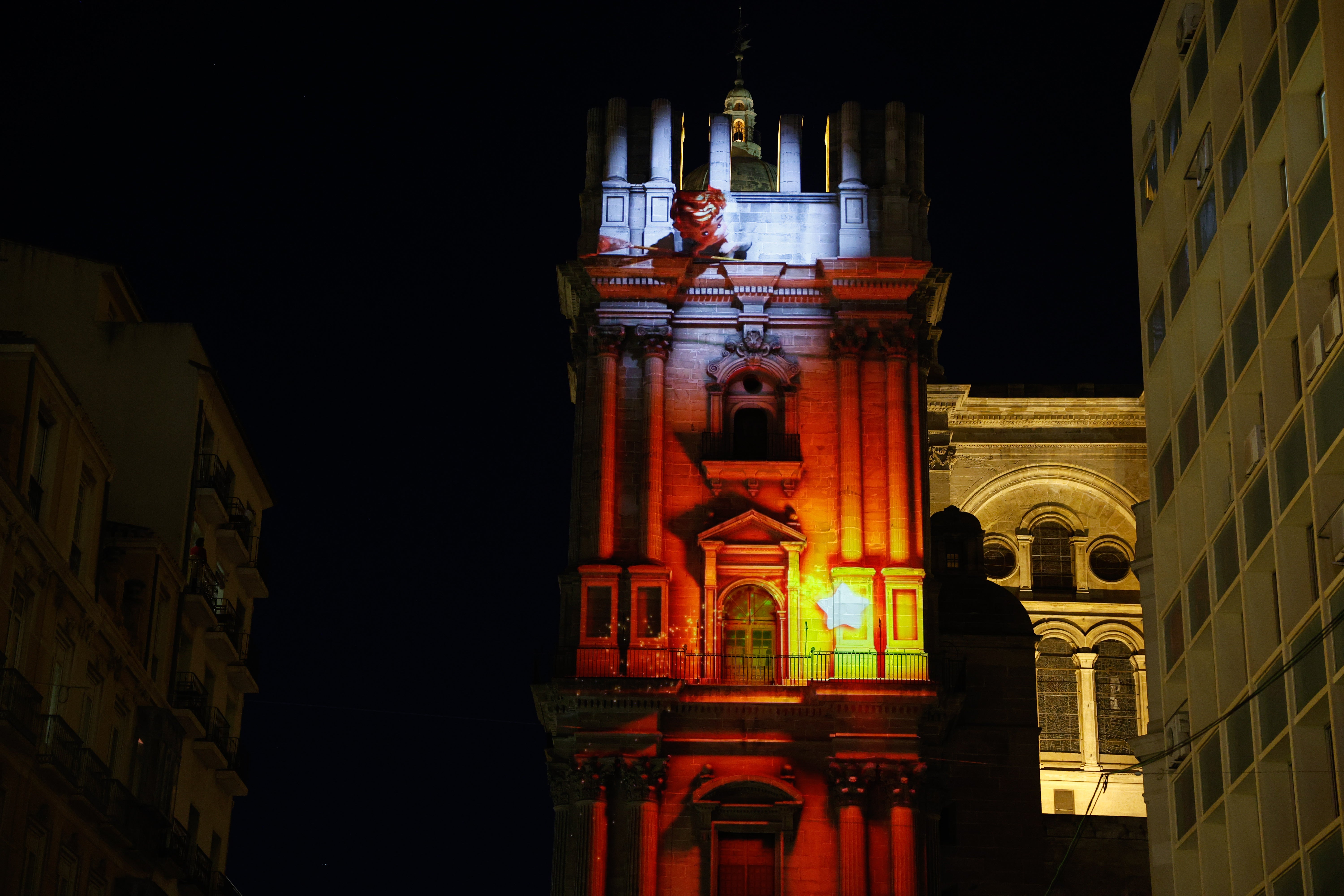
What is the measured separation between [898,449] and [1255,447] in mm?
30028

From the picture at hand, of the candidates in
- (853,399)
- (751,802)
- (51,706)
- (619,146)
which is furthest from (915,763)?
(51,706)

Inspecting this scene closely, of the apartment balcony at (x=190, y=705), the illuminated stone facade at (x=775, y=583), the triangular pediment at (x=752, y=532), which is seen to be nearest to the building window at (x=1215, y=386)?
the apartment balcony at (x=190, y=705)

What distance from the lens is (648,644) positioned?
221 feet

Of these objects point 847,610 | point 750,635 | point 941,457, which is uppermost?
point 941,457

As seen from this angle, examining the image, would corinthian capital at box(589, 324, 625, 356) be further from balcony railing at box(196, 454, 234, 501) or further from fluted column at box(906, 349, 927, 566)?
balcony railing at box(196, 454, 234, 501)

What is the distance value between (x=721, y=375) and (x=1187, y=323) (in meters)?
27.3

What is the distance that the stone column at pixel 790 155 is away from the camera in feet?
244

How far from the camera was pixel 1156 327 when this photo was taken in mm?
48094

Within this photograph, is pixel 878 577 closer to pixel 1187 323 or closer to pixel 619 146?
pixel 619 146

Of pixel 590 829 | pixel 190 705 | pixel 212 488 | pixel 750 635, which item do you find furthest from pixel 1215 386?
pixel 750 635

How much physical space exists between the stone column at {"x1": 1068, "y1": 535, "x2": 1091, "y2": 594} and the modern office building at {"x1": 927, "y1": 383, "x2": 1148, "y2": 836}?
4cm

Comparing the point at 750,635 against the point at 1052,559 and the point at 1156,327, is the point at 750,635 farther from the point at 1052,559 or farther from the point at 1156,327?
the point at 1156,327

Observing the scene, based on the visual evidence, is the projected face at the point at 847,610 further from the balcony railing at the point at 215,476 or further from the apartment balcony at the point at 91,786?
the apartment balcony at the point at 91,786

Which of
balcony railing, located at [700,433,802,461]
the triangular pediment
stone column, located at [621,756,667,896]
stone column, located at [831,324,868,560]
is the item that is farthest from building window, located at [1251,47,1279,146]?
balcony railing, located at [700,433,802,461]
